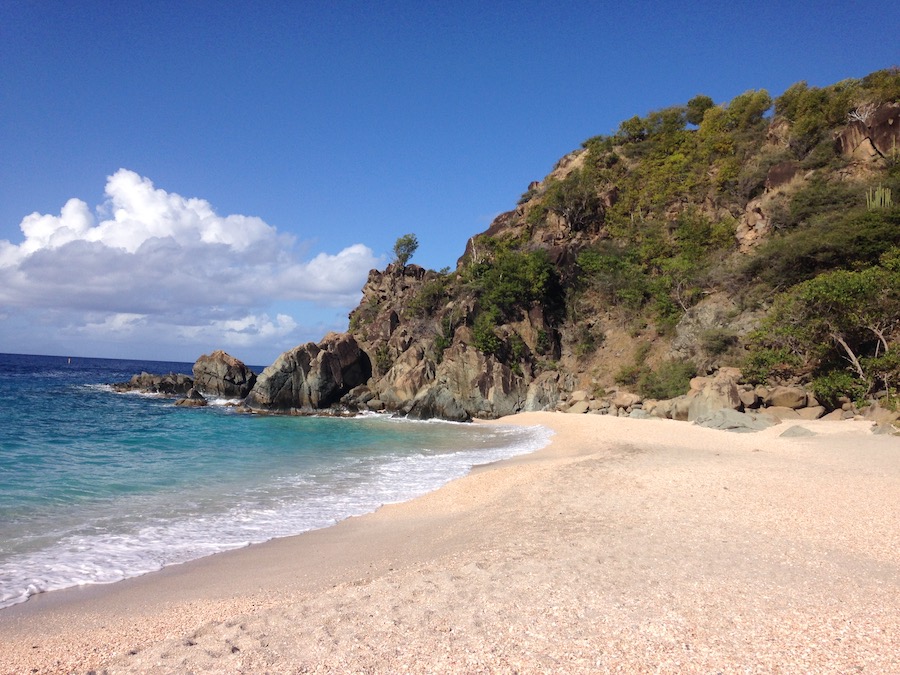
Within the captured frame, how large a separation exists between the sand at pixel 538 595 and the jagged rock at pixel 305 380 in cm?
3302

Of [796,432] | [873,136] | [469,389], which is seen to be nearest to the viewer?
[796,432]

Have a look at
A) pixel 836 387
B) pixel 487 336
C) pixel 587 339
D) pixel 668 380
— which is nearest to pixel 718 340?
pixel 668 380

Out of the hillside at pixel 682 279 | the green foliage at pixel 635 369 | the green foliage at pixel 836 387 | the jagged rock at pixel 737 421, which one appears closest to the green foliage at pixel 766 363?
the hillside at pixel 682 279

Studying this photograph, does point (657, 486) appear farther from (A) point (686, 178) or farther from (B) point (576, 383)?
(A) point (686, 178)

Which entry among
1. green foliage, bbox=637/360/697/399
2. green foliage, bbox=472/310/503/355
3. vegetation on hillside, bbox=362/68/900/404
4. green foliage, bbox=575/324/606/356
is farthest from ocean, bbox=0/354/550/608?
green foliage, bbox=575/324/606/356

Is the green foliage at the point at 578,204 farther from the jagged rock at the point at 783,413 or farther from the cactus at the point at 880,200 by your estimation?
the jagged rock at the point at 783,413

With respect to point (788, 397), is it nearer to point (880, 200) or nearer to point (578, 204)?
point (880, 200)

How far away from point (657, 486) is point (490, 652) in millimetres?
7558

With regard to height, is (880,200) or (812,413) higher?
(880,200)

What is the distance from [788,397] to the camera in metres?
22.1

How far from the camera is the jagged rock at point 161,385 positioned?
54716mm

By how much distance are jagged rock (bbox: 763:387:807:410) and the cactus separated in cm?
1104

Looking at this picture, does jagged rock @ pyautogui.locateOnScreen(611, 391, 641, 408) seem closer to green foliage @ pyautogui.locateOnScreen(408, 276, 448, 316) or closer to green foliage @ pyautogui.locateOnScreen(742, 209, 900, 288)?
green foliage @ pyautogui.locateOnScreen(742, 209, 900, 288)

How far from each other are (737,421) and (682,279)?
1875cm
